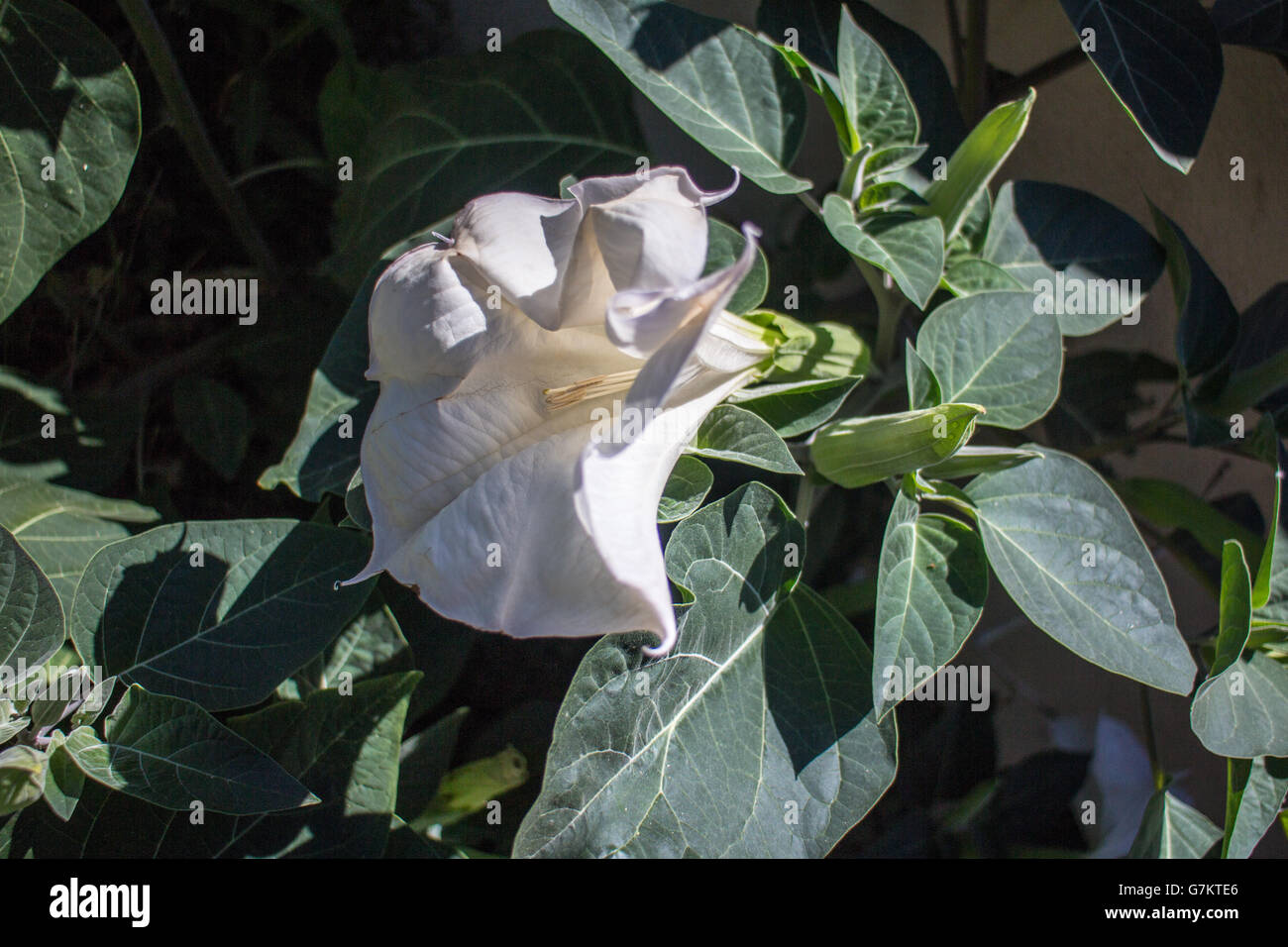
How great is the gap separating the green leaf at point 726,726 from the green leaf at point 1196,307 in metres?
0.48

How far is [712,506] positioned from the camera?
73 cm

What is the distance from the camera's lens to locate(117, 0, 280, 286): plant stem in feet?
2.89

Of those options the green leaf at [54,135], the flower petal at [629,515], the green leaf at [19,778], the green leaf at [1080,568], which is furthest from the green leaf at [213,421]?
the green leaf at [1080,568]

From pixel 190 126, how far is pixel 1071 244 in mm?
863

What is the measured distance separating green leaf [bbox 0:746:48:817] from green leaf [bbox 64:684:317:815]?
0.04 metres

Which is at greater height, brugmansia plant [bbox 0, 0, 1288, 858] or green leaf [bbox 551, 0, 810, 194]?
green leaf [bbox 551, 0, 810, 194]

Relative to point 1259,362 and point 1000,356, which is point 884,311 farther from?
point 1259,362

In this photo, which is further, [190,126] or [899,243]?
[190,126]

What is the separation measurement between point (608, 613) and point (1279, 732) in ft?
2.08

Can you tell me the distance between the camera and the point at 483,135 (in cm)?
94

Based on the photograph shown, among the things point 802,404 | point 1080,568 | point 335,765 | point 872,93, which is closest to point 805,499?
point 802,404

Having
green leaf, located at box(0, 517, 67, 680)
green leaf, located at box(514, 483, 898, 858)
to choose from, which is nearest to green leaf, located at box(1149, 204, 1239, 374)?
green leaf, located at box(514, 483, 898, 858)

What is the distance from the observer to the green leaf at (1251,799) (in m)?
0.80

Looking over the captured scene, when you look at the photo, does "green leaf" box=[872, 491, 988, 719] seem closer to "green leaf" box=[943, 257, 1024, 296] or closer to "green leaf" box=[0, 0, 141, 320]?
"green leaf" box=[943, 257, 1024, 296]
